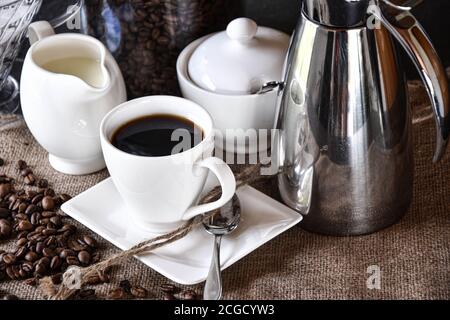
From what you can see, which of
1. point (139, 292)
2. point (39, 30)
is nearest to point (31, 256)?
point (139, 292)

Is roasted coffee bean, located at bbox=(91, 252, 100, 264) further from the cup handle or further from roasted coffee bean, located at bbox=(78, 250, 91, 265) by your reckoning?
the cup handle

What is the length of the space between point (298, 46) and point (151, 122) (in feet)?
0.54

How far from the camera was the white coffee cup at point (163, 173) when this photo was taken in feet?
2.54

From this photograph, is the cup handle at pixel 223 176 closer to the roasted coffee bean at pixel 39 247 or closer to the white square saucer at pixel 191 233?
the white square saucer at pixel 191 233

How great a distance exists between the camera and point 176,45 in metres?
0.98

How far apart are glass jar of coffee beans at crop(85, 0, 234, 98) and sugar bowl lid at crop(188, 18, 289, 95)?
0.06 metres

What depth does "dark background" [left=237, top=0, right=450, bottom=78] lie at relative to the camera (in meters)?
1.04

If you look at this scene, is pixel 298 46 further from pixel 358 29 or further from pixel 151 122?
pixel 151 122

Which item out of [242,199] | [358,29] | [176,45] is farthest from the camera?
[176,45]

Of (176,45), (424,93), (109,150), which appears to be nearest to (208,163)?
(109,150)

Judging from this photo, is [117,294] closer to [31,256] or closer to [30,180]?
[31,256]

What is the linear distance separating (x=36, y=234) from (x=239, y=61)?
28cm

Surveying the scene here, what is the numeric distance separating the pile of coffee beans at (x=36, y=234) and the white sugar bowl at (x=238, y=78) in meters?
0.18

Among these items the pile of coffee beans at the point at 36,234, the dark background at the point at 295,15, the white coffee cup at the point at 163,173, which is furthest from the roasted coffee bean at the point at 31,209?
the dark background at the point at 295,15
